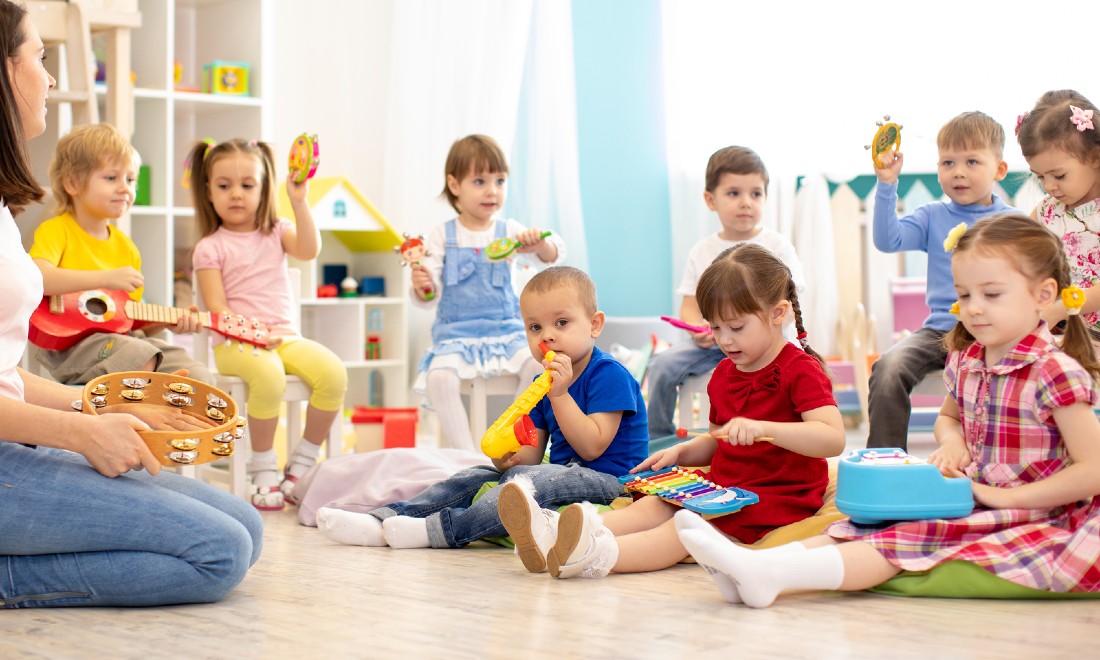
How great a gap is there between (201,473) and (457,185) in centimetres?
100

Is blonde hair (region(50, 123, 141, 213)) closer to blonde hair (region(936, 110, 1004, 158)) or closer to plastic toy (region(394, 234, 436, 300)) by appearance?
plastic toy (region(394, 234, 436, 300))

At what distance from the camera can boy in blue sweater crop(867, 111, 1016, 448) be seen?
2475 mm

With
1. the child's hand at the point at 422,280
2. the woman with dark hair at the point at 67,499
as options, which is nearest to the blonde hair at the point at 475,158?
the child's hand at the point at 422,280

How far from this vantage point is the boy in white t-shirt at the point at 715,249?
2766 millimetres

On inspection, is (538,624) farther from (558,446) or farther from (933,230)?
(933,230)

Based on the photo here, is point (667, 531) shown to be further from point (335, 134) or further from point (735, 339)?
point (335, 134)

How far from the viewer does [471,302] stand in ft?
10.0

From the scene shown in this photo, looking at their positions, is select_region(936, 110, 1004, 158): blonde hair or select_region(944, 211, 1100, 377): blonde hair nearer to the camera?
select_region(944, 211, 1100, 377): blonde hair

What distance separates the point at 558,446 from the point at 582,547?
46cm

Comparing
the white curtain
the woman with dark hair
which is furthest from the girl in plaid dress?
the white curtain

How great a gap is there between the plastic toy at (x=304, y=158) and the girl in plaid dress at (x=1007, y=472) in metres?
1.55

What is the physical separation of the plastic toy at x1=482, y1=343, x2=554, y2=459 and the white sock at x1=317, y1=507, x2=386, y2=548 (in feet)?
1.01

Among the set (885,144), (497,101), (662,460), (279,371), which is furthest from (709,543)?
(497,101)

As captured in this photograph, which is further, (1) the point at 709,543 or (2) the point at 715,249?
(2) the point at 715,249
